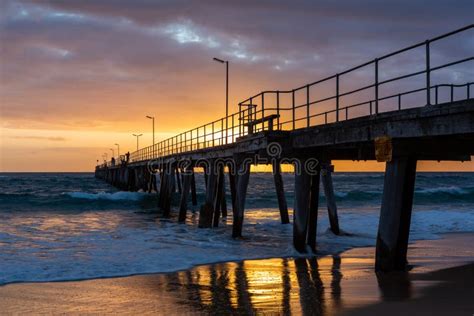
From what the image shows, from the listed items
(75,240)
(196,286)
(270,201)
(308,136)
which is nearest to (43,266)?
(196,286)

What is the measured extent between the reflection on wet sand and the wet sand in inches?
0.5

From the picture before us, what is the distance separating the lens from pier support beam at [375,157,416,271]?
1045 centimetres

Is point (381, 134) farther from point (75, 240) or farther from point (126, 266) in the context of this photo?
point (75, 240)

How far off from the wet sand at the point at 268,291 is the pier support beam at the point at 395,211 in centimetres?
43

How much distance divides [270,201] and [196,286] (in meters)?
38.2

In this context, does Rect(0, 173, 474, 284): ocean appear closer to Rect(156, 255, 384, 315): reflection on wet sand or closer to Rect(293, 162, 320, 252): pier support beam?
Rect(293, 162, 320, 252): pier support beam

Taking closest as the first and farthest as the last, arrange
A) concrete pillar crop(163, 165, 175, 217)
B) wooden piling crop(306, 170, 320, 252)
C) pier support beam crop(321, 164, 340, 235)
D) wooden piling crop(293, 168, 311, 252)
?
wooden piling crop(293, 168, 311, 252) → wooden piling crop(306, 170, 320, 252) → pier support beam crop(321, 164, 340, 235) → concrete pillar crop(163, 165, 175, 217)

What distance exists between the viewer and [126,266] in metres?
13.2

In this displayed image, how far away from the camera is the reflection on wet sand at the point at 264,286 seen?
854cm

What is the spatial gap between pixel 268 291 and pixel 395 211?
2.82m

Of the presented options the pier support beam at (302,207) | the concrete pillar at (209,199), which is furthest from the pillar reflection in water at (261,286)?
the concrete pillar at (209,199)

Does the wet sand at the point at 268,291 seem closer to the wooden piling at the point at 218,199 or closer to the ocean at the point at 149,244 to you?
the ocean at the point at 149,244

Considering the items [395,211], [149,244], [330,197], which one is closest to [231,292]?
[395,211]

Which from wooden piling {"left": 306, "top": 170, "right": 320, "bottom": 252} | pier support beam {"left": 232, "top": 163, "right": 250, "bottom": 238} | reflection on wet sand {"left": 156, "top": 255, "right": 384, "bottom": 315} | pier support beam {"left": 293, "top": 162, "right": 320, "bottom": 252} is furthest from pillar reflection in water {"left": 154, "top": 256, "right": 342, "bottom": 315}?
pier support beam {"left": 232, "top": 163, "right": 250, "bottom": 238}
